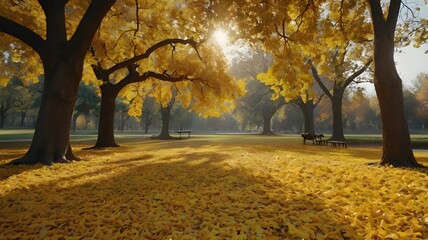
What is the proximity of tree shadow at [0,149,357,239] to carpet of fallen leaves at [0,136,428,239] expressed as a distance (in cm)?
1

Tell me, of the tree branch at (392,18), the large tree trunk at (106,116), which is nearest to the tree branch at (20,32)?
the large tree trunk at (106,116)

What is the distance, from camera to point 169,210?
459cm

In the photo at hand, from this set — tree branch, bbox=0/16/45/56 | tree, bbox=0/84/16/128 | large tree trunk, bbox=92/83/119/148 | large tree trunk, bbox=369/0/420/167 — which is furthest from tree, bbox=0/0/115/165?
tree, bbox=0/84/16/128

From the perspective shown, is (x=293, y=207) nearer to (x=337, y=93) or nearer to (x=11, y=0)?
(x=11, y=0)

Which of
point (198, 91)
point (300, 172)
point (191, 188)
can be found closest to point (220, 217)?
point (191, 188)

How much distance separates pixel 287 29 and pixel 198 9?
159 inches

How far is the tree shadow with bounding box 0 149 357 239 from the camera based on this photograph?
3.78m

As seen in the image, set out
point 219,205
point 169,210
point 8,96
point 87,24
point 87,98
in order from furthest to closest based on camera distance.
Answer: point 8,96
point 87,98
point 87,24
point 219,205
point 169,210

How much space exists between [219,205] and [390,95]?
23.3 feet

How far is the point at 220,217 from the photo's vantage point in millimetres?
4246

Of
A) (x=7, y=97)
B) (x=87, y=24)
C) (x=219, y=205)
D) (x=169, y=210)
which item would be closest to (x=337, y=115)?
(x=87, y=24)

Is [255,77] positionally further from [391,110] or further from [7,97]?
[7,97]

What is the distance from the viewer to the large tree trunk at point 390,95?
28.1ft

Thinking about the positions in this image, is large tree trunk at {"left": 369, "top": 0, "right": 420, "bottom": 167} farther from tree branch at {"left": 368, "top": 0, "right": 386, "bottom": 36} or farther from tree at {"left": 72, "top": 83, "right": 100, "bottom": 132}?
tree at {"left": 72, "top": 83, "right": 100, "bottom": 132}
